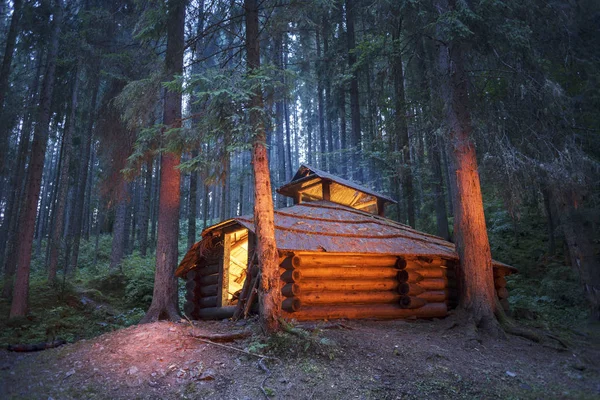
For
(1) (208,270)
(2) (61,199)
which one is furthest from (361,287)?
(2) (61,199)

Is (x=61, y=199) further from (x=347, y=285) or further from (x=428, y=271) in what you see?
(x=428, y=271)

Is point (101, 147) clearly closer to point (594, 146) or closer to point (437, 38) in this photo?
point (437, 38)

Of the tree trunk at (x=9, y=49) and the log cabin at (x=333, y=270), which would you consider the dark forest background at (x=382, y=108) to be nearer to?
the tree trunk at (x=9, y=49)

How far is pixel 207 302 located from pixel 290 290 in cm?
404

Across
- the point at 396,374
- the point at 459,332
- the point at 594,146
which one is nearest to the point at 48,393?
the point at 396,374

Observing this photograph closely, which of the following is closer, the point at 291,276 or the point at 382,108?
the point at 291,276

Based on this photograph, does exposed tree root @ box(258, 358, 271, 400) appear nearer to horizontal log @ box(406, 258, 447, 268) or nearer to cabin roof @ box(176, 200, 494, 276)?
cabin roof @ box(176, 200, 494, 276)

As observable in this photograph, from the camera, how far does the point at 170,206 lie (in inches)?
405

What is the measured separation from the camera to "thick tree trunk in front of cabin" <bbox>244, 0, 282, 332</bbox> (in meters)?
7.31

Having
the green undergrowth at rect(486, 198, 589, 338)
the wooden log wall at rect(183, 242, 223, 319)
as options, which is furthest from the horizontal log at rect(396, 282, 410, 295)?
the wooden log wall at rect(183, 242, 223, 319)

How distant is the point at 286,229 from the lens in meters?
10.5

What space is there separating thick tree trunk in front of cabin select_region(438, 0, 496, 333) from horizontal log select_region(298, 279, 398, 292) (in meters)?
2.12

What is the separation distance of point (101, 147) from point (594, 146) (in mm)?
16366

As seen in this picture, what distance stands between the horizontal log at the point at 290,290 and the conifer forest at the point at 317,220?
62 mm
